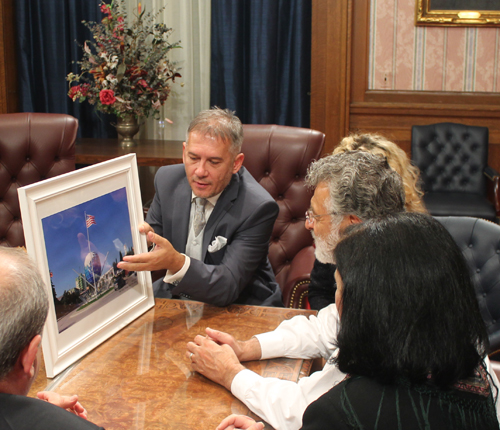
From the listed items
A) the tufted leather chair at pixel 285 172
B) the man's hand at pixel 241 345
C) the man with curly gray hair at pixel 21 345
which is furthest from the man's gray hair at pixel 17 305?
the tufted leather chair at pixel 285 172

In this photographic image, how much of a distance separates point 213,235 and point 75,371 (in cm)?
81

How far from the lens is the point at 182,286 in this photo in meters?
1.76

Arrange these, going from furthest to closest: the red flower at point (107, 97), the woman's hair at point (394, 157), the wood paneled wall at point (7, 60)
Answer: the wood paneled wall at point (7, 60) < the red flower at point (107, 97) < the woman's hair at point (394, 157)

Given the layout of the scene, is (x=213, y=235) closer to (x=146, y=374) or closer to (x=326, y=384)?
(x=146, y=374)

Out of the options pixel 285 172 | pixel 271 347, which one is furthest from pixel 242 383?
pixel 285 172

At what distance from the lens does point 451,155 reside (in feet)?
14.0

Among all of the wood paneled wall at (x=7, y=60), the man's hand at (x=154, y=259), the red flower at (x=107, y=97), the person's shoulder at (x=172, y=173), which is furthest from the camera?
the wood paneled wall at (x=7, y=60)

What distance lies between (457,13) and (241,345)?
12.7 feet

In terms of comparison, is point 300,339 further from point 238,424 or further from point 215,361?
point 238,424

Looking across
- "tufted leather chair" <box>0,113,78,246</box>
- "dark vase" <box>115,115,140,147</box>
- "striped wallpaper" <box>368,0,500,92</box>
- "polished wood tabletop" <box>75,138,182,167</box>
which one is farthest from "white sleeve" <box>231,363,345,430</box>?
"striped wallpaper" <box>368,0,500,92</box>

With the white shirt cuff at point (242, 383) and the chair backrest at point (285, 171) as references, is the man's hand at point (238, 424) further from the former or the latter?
the chair backrest at point (285, 171)

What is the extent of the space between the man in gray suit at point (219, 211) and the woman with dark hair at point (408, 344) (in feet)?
2.91

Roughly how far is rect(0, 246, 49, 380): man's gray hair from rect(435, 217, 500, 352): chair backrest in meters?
1.43

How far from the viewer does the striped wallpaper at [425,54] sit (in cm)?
432
